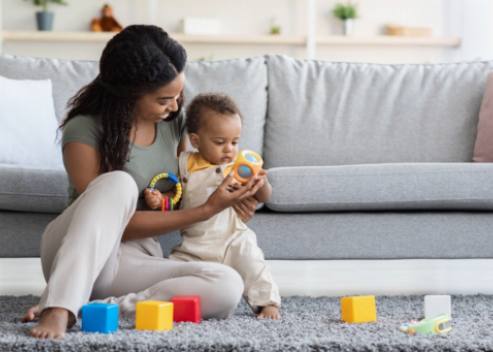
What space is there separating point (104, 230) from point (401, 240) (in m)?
1.10

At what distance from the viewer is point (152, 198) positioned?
6.91 feet

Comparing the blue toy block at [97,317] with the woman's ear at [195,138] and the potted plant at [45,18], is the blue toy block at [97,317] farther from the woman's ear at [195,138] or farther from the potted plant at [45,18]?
the potted plant at [45,18]

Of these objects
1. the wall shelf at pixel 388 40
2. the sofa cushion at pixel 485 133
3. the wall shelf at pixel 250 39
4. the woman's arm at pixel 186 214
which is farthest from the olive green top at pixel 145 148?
the wall shelf at pixel 388 40

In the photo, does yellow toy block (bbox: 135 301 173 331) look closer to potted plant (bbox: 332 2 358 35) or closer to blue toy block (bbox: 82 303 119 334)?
blue toy block (bbox: 82 303 119 334)

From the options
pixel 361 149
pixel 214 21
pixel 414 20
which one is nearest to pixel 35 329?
pixel 361 149

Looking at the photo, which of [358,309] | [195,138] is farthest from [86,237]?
[358,309]

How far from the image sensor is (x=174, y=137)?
226cm

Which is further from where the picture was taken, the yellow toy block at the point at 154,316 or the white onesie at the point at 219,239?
the white onesie at the point at 219,239

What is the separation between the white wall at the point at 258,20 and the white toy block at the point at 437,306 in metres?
4.14

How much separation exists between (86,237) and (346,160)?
1.55 m

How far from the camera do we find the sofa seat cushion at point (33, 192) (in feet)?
8.44

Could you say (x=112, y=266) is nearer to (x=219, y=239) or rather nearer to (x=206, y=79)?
(x=219, y=239)

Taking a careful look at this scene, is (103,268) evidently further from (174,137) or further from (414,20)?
(414,20)

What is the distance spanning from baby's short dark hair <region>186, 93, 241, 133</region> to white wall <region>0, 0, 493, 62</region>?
397 cm
